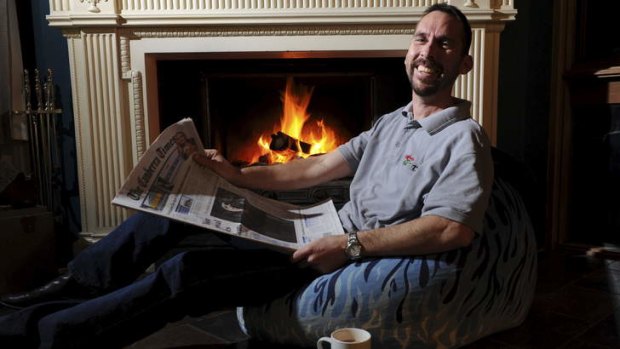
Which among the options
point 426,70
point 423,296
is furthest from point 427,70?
point 423,296

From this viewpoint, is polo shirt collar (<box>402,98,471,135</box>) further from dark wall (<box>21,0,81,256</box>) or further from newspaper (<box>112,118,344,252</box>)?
dark wall (<box>21,0,81,256</box>)

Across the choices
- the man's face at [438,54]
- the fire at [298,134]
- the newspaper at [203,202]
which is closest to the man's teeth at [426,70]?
the man's face at [438,54]

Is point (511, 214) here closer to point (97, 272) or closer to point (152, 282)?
point (152, 282)

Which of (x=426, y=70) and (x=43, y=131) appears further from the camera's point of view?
(x=43, y=131)

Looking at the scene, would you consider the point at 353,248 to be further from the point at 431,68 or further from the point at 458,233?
the point at 431,68

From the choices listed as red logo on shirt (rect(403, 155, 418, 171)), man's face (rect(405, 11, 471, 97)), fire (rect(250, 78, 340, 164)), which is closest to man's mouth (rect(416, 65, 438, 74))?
man's face (rect(405, 11, 471, 97))

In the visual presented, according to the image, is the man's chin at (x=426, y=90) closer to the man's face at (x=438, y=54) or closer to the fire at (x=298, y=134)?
the man's face at (x=438, y=54)

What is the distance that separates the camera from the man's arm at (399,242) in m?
1.00

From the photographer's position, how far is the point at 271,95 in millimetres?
2498

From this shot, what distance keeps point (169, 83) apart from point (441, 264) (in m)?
1.69

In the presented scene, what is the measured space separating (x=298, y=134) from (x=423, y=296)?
1581mm

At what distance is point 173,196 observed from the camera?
Answer: 3.66 ft

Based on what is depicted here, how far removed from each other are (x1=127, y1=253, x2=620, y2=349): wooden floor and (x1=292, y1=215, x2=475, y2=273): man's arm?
0.42 metres

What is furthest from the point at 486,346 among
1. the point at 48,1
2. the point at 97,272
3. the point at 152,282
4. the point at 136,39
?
the point at 48,1
